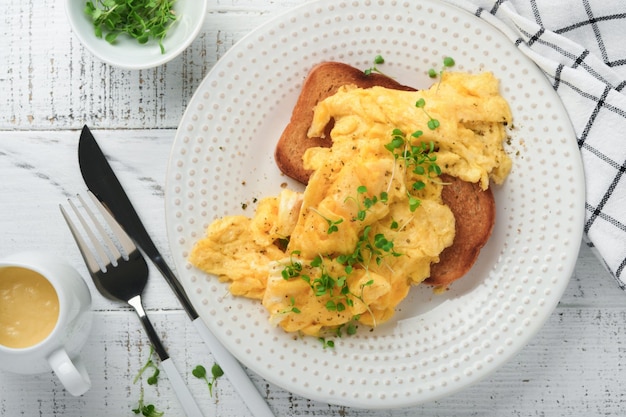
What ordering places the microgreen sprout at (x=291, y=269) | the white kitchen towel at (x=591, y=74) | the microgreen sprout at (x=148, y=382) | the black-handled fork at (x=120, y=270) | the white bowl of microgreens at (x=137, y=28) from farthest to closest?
the microgreen sprout at (x=148, y=382) → the black-handled fork at (x=120, y=270) → the white bowl of microgreens at (x=137, y=28) → the white kitchen towel at (x=591, y=74) → the microgreen sprout at (x=291, y=269)

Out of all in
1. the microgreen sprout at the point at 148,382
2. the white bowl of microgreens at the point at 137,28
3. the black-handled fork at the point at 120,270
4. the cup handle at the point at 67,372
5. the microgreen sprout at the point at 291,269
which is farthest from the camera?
the microgreen sprout at the point at 148,382

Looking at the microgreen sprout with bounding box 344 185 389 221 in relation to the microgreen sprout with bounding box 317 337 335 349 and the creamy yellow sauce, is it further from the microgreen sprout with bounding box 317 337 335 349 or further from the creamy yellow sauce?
the creamy yellow sauce

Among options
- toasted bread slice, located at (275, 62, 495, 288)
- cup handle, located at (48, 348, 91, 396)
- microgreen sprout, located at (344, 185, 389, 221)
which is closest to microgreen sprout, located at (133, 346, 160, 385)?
cup handle, located at (48, 348, 91, 396)

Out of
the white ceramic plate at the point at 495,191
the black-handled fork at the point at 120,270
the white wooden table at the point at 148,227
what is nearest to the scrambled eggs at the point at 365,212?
the white ceramic plate at the point at 495,191

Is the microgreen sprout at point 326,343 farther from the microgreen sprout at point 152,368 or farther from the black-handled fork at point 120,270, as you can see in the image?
the microgreen sprout at point 152,368

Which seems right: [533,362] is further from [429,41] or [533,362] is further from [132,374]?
[132,374]

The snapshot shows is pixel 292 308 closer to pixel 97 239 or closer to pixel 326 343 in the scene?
pixel 326 343

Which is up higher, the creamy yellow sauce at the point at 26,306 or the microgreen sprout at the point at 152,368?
the creamy yellow sauce at the point at 26,306

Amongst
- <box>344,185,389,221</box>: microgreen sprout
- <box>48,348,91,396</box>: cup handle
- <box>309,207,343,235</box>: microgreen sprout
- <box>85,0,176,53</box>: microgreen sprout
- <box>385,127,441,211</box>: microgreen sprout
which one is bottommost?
<box>48,348,91,396</box>: cup handle
